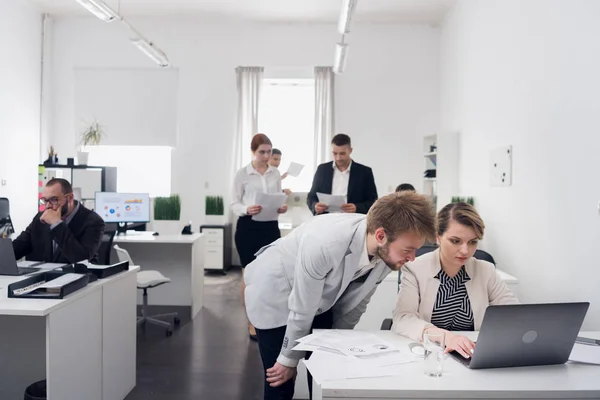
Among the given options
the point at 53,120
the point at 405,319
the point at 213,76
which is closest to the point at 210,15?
the point at 213,76

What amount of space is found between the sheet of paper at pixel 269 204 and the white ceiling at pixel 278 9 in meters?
4.05

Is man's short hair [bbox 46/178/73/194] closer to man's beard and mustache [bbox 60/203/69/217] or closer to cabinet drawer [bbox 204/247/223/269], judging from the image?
man's beard and mustache [bbox 60/203/69/217]

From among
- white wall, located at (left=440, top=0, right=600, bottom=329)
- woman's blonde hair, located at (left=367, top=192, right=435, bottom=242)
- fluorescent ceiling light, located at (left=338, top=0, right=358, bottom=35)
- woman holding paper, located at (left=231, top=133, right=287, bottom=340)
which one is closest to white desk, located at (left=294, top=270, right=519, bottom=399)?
white wall, located at (left=440, top=0, right=600, bottom=329)

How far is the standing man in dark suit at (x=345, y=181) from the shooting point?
167 inches

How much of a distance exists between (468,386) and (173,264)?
4.28 metres

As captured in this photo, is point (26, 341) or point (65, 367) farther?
point (26, 341)

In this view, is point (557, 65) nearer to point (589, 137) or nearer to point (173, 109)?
point (589, 137)

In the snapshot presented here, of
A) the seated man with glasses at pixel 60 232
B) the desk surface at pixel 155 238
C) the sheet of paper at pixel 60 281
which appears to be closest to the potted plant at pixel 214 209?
the desk surface at pixel 155 238

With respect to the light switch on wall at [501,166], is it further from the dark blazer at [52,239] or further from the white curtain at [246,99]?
the white curtain at [246,99]

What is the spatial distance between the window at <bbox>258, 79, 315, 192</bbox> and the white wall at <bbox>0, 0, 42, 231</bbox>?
11.4 ft

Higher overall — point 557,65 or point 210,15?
point 210,15

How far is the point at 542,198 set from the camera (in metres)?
3.84

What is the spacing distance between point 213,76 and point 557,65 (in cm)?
567

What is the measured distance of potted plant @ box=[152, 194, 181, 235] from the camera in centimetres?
550
